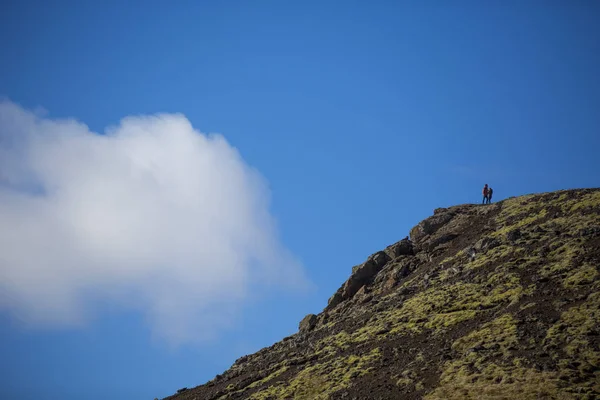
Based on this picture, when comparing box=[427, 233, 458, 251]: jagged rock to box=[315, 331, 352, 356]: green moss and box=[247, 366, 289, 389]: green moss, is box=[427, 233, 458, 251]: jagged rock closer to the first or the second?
box=[315, 331, 352, 356]: green moss

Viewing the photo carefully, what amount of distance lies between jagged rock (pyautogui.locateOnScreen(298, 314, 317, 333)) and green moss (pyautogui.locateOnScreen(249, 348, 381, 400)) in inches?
794

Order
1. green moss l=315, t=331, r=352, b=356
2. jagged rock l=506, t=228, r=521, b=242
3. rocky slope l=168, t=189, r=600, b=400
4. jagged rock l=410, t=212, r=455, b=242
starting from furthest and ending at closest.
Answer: jagged rock l=410, t=212, r=455, b=242, jagged rock l=506, t=228, r=521, b=242, green moss l=315, t=331, r=352, b=356, rocky slope l=168, t=189, r=600, b=400

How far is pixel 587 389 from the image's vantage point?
35.8m

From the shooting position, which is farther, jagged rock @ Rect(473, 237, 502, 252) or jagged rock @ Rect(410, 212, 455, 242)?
jagged rock @ Rect(410, 212, 455, 242)

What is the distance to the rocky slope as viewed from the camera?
41875 millimetres

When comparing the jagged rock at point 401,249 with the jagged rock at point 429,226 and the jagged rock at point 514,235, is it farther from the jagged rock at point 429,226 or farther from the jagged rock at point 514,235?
the jagged rock at point 514,235

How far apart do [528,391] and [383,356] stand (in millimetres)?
18401

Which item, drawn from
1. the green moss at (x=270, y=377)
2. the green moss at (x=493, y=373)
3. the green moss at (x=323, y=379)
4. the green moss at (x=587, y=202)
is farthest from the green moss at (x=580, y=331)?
the green moss at (x=270, y=377)

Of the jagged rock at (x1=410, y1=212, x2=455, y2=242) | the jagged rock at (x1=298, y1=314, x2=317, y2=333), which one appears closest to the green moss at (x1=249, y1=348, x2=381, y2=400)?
the jagged rock at (x1=298, y1=314, x2=317, y2=333)

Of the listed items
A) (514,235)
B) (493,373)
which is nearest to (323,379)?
(493,373)

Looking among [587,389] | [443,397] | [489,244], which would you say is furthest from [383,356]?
[489,244]

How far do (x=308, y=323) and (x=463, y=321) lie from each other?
106ft

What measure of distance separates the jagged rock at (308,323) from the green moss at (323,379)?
20178 mm

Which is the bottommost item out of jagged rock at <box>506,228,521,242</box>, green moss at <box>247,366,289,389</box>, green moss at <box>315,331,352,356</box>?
green moss at <box>247,366,289,389</box>
